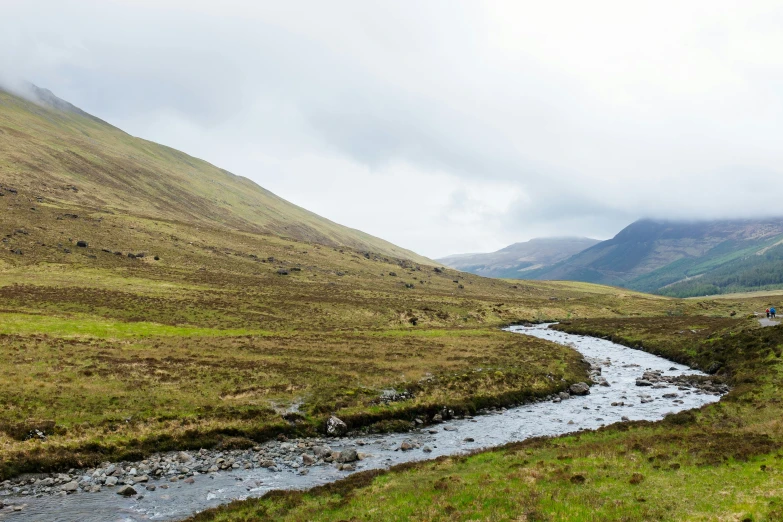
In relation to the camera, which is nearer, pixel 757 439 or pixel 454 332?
pixel 757 439

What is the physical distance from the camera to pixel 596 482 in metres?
19.3

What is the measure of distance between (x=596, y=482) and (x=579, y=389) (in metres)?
27.8

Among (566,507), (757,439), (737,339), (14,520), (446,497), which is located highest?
(737,339)

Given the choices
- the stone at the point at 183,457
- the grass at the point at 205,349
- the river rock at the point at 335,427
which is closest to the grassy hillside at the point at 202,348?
the grass at the point at 205,349

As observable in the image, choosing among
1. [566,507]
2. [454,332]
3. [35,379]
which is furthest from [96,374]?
[454,332]

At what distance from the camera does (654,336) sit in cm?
7306

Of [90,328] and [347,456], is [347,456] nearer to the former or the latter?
[347,456]

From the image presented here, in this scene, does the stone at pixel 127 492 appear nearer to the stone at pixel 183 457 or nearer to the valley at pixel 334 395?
the valley at pixel 334 395

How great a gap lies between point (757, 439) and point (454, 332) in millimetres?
56934

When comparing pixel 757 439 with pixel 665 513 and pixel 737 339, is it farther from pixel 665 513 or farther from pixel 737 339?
pixel 737 339

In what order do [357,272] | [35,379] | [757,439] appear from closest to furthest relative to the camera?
1. [757,439]
2. [35,379]
3. [357,272]

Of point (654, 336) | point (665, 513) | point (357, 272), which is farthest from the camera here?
point (357, 272)

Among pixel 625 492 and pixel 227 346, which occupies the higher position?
pixel 625 492

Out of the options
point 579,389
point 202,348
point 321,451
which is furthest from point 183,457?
point 579,389
